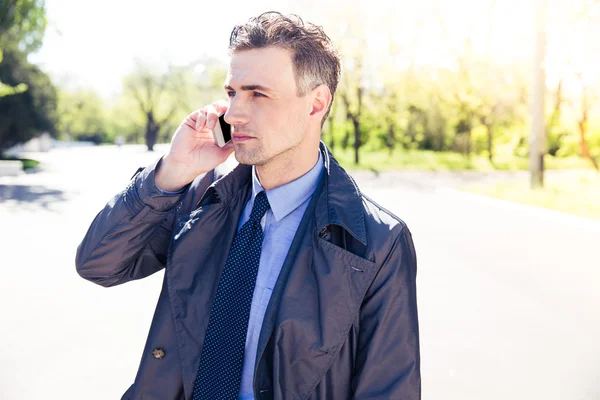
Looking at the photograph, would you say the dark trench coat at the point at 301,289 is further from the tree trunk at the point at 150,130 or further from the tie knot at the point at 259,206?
the tree trunk at the point at 150,130

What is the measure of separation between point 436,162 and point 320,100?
114 feet

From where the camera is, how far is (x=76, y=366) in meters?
4.83

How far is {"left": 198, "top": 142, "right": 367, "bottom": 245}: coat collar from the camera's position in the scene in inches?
73.5

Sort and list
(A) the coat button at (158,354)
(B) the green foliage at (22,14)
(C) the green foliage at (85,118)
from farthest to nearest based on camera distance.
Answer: (C) the green foliage at (85,118) → (B) the green foliage at (22,14) → (A) the coat button at (158,354)

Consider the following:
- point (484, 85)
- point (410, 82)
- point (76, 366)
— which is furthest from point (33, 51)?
Answer: point (76, 366)

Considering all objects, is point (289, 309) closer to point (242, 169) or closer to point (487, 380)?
point (242, 169)

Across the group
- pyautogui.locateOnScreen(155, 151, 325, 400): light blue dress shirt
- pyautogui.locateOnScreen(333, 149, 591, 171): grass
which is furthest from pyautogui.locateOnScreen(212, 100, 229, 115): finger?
pyautogui.locateOnScreen(333, 149, 591, 171): grass

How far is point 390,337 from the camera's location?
5.85 ft

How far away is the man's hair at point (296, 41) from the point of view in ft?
6.48

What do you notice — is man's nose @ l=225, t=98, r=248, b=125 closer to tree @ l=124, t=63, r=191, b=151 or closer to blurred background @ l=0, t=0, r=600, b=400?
blurred background @ l=0, t=0, r=600, b=400

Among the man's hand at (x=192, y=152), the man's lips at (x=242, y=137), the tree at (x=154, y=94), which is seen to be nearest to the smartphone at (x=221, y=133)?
the man's hand at (x=192, y=152)

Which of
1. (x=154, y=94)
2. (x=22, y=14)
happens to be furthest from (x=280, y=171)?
(x=154, y=94)

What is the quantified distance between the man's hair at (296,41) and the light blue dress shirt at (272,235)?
0.30 meters

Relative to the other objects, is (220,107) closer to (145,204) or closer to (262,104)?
(262,104)
